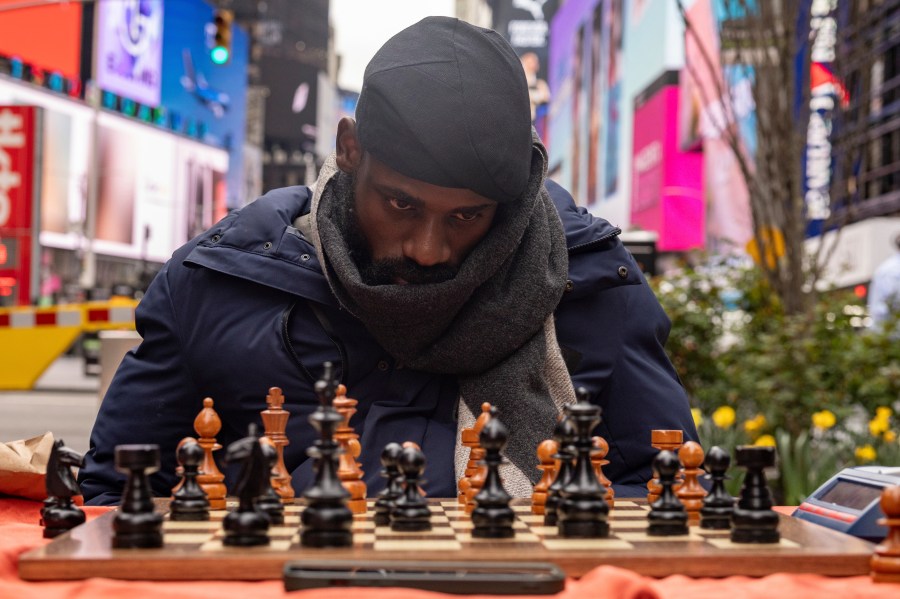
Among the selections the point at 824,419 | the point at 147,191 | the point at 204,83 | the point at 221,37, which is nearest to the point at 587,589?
the point at 824,419

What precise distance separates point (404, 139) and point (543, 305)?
501mm

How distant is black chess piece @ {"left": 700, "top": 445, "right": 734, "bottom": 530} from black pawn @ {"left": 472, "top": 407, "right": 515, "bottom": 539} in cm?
31

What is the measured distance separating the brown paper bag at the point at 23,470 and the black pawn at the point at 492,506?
0.89 metres

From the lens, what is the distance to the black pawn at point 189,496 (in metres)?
1.88

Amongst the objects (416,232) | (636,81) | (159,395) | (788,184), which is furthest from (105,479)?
(636,81)

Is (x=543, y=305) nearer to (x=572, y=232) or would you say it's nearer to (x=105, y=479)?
(x=572, y=232)

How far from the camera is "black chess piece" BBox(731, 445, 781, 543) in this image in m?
1.69

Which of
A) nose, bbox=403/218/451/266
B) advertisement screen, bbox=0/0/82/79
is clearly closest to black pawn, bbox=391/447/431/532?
nose, bbox=403/218/451/266

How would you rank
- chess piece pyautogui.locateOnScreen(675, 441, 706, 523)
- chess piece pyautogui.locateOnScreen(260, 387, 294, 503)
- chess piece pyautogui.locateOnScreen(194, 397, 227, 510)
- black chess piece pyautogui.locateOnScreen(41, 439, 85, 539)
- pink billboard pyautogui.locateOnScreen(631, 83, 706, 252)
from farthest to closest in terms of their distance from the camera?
pink billboard pyautogui.locateOnScreen(631, 83, 706, 252), chess piece pyautogui.locateOnScreen(260, 387, 294, 503), chess piece pyautogui.locateOnScreen(194, 397, 227, 510), chess piece pyautogui.locateOnScreen(675, 441, 706, 523), black chess piece pyautogui.locateOnScreen(41, 439, 85, 539)

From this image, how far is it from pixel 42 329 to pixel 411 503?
12.5 meters

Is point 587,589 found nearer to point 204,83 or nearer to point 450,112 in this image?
point 450,112

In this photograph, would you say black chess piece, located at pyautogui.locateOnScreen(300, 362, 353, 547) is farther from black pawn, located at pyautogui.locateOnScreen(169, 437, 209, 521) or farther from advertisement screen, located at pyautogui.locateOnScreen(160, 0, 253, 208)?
advertisement screen, located at pyautogui.locateOnScreen(160, 0, 253, 208)

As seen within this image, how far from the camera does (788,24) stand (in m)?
7.16

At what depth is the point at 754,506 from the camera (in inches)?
68.2
